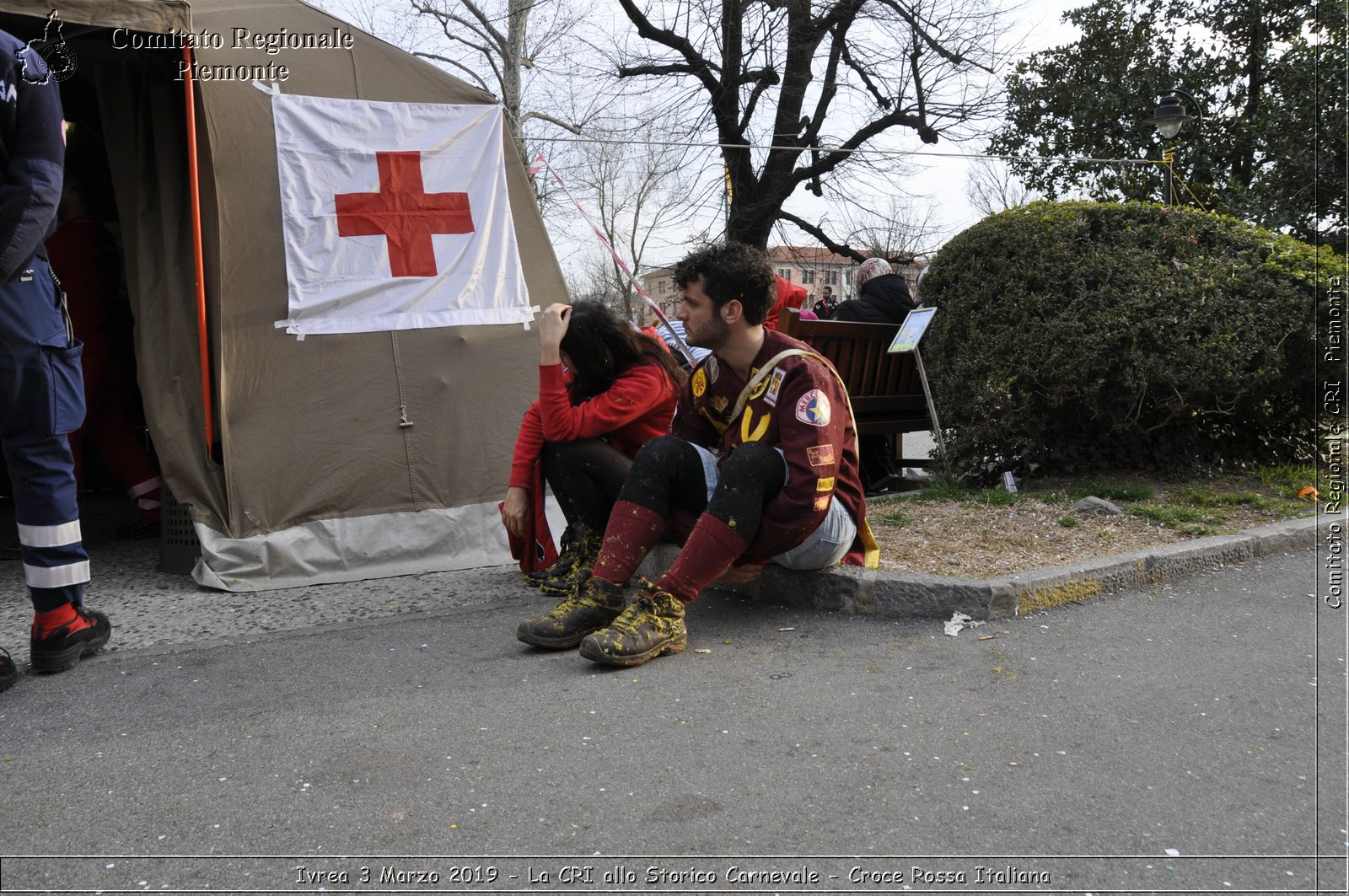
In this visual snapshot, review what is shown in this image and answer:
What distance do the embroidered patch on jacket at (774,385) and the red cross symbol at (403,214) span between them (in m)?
2.09

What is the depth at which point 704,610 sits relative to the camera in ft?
11.5

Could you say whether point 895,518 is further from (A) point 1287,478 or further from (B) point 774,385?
(A) point 1287,478

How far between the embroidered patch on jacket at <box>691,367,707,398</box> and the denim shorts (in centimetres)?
21

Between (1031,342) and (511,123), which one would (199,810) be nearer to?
(511,123)

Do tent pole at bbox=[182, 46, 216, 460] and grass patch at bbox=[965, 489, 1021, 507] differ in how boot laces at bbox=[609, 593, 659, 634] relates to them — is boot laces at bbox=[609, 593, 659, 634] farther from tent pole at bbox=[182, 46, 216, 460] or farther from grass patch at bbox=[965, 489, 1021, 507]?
grass patch at bbox=[965, 489, 1021, 507]

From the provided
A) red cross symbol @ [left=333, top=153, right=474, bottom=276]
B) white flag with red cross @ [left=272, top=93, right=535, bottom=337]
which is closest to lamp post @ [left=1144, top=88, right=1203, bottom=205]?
white flag with red cross @ [left=272, top=93, right=535, bottom=337]

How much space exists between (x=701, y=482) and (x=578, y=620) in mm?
606

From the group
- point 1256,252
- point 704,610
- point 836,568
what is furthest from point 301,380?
point 1256,252

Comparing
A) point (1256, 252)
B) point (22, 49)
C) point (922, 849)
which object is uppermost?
point (22, 49)

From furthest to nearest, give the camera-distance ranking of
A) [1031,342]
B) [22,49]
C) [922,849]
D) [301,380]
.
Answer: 1. [1031,342]
2. [301,380]
3. [22,49]
4. [922,849]

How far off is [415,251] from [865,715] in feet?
10.2

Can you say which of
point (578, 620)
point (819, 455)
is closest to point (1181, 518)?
point (819, 455)

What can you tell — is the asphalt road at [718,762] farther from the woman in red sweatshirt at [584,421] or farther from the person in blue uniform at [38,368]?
the woman in red sweatshirt at [584,421]

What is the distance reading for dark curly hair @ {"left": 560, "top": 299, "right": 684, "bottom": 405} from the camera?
3656 mm
